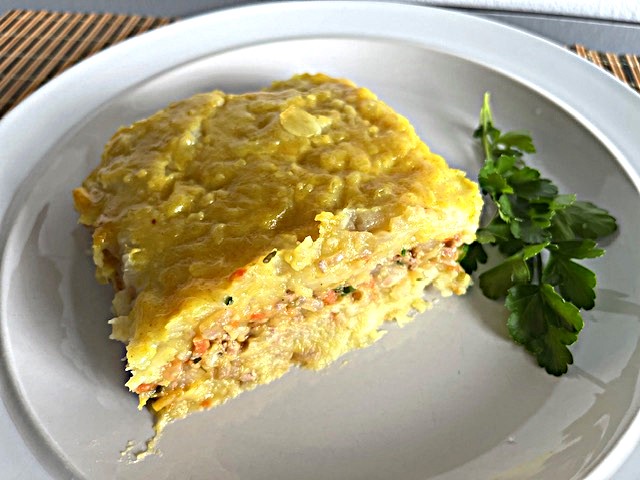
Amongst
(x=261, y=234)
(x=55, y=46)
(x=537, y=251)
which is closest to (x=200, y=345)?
(x=261, y=234)

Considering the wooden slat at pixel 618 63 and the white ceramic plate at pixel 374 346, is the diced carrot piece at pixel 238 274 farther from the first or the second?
the wooden slat at pixel 618 63

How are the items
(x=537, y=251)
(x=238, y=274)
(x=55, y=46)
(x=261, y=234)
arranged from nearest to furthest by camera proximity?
(x=238, y=274), (x=261, y=234), (x=537, y=251), (x=55, y=46)

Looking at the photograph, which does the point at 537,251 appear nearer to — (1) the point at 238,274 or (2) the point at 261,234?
(2) the point at 261,234

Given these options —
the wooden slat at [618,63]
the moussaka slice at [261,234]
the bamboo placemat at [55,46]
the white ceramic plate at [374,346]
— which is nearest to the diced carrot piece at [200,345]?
the moussaka slice at [261,234]

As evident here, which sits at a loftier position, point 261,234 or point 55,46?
point 261,234

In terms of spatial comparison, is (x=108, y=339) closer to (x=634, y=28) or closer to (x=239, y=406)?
(x=239, y=406)

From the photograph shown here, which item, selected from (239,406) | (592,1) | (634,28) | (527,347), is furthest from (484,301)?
(592,1)

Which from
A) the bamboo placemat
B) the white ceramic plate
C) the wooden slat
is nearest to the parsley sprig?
the white ceramic plate
